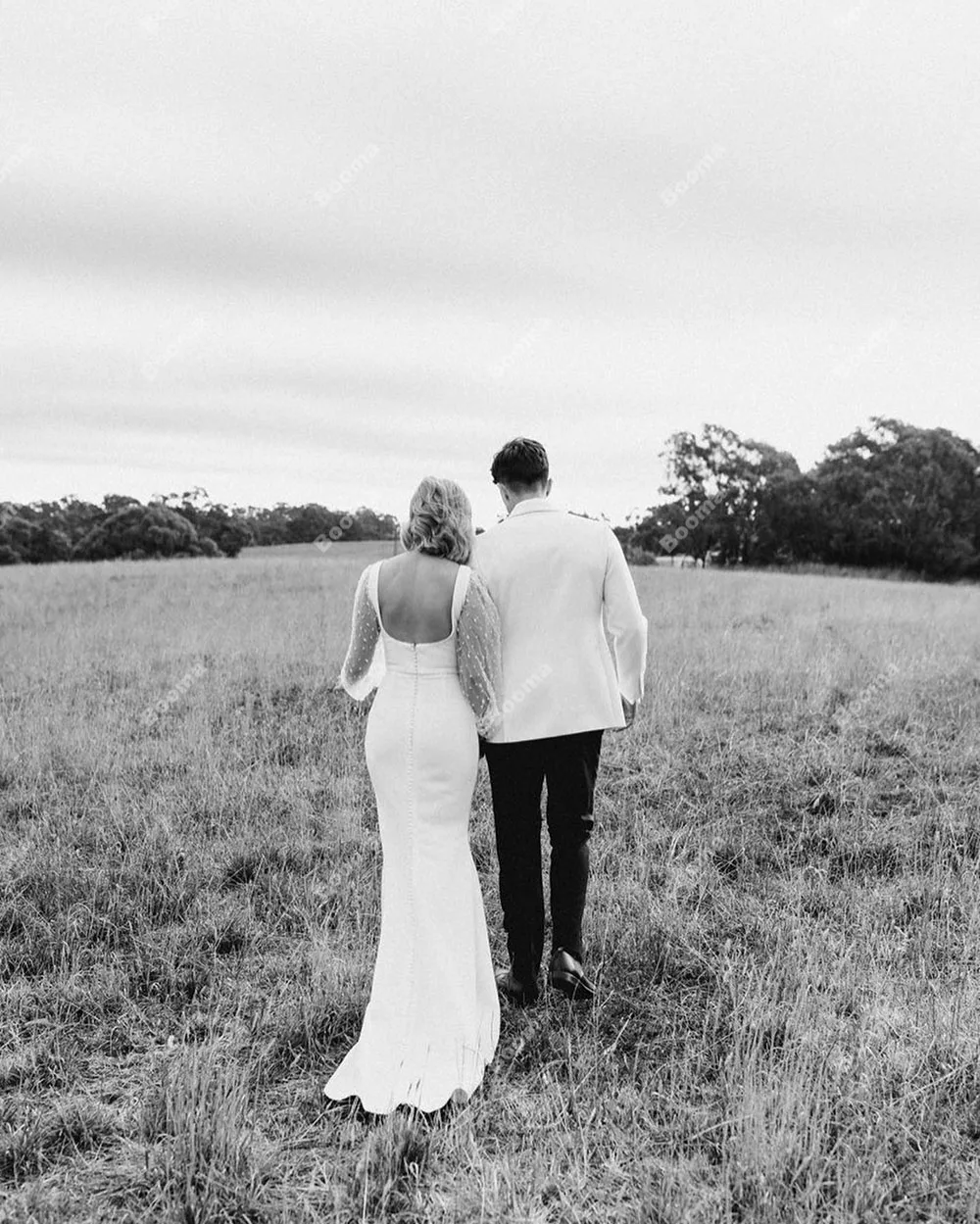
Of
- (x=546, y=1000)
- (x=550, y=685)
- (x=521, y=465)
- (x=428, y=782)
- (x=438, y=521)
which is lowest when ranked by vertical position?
(x=546, y=1000)

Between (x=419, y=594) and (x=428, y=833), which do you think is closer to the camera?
(x=419, y=594)

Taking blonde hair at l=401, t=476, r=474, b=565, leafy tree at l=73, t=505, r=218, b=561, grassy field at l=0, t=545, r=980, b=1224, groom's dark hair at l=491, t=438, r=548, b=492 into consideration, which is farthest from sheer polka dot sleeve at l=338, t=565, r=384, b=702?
leafy tree at l=73, t=505, r=218, b=561

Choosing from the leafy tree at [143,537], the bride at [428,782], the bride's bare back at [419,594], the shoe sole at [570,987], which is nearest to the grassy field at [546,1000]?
the shoe sole at [570,987]

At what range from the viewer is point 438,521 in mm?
3254

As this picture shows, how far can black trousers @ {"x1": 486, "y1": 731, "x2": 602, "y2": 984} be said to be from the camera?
12.5 feet

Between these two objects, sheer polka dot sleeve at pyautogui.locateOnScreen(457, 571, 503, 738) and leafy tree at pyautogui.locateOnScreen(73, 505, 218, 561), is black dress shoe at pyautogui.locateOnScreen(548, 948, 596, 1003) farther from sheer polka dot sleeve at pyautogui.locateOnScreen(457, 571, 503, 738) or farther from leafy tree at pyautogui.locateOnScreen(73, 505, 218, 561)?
leafy tree at pyautogui.locateOnScreen(73, 505, 218, 561)

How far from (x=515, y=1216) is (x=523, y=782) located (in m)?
1.67

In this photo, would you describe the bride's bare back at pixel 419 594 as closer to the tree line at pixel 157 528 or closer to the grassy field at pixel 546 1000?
the grassy field at pixel 546 1000

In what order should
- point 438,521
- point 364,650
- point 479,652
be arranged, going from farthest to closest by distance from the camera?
point 364,650 → point 479,652 → point 438,521

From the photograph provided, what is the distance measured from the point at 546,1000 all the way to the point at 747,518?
167 feet

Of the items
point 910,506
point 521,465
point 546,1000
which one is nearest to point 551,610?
point 521,465

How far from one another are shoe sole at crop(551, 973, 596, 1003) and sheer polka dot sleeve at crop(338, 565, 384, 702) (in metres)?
1.55

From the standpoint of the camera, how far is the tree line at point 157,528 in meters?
54.6

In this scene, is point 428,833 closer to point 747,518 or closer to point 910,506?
point 910,506
